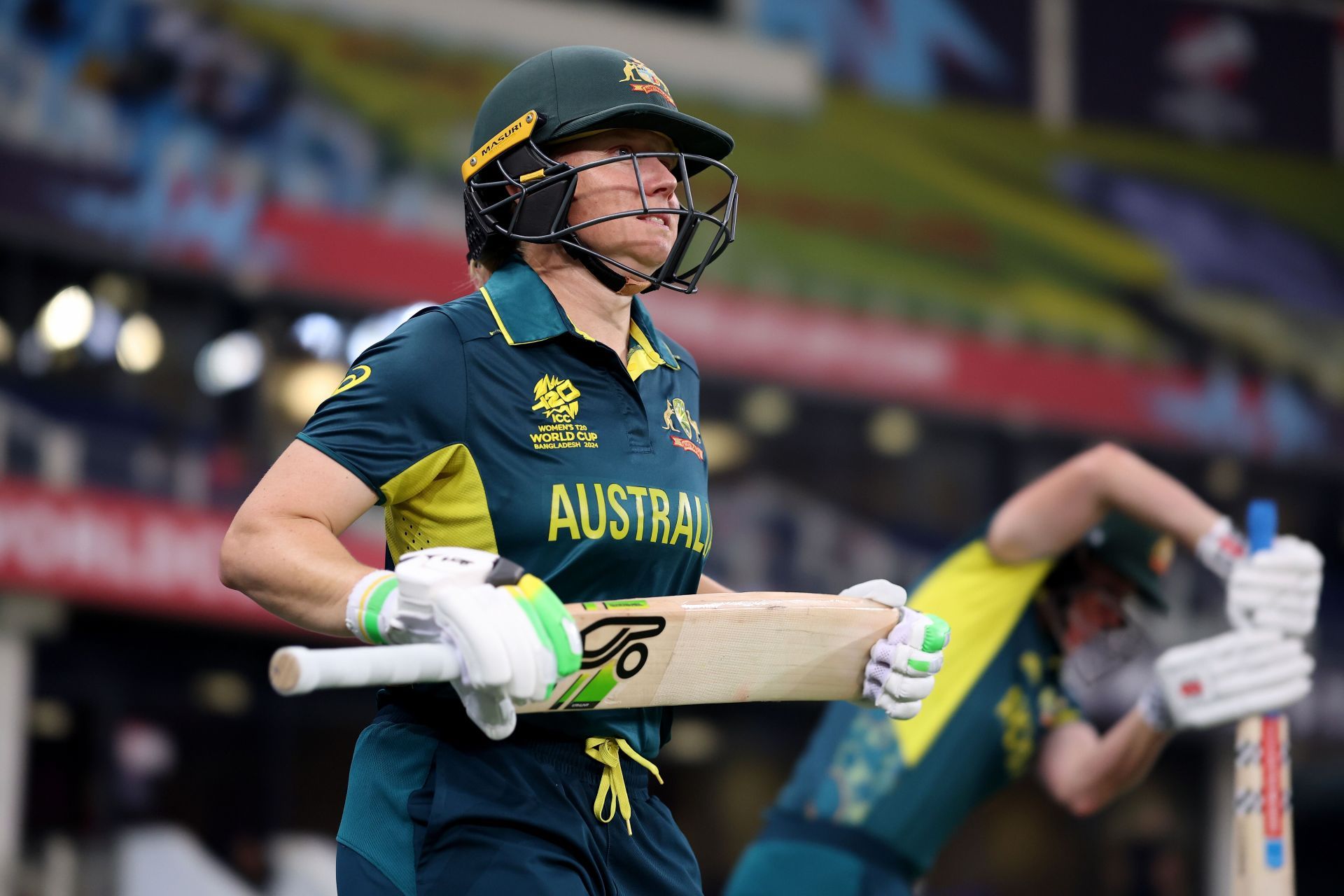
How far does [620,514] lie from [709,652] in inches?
9.1

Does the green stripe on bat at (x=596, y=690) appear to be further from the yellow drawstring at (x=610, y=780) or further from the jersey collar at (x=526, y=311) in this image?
the jersey collar at (x=526, y=311)

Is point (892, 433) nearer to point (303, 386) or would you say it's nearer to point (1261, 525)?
point (303, 386)

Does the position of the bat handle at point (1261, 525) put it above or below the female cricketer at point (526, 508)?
below

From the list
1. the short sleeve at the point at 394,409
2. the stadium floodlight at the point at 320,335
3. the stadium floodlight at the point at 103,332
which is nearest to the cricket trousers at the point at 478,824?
the short sleeve at the point at 394,409

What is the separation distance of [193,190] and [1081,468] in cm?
1131

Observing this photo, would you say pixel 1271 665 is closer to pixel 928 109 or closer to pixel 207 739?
pixel 207 739

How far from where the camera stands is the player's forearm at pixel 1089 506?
3.75 metres

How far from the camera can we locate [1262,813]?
3.41 meters

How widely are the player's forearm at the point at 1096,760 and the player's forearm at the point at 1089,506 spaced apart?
0.46 m

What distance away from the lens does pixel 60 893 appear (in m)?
11.3

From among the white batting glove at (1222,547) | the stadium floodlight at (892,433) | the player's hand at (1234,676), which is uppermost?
the white batting glove at (1222,547)

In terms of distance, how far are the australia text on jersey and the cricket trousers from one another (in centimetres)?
29

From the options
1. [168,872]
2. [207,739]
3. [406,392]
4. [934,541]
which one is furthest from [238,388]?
[406,392]

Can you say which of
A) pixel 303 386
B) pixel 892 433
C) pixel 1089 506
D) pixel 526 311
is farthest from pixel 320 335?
pixel 526 311
